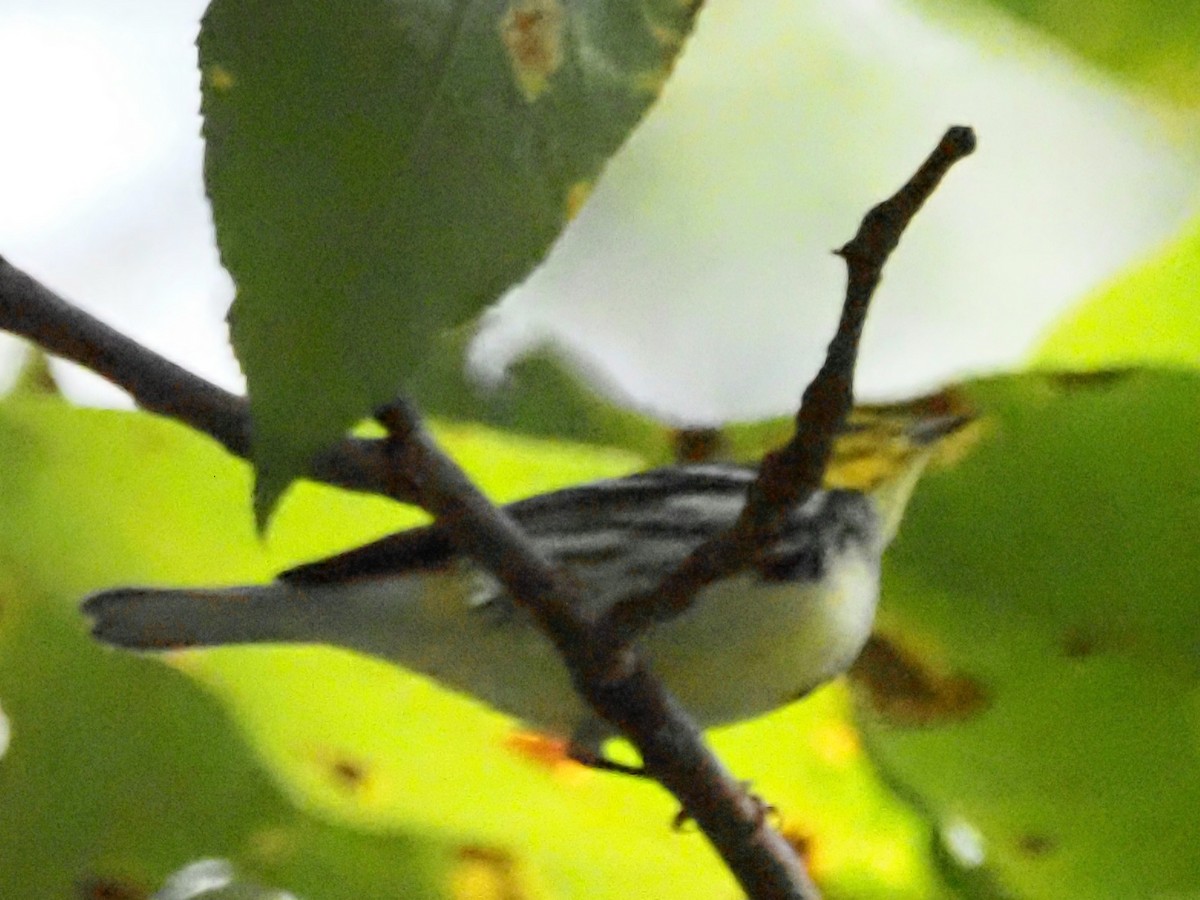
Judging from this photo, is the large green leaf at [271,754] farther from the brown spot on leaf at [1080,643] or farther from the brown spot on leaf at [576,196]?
the brown spot on leaf at [576,196]

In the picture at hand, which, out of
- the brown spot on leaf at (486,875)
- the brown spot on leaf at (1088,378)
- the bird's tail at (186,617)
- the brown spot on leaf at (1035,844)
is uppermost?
the brown spot on leaf at (1088,378)

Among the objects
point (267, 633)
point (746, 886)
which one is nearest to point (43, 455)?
point (267, 633)

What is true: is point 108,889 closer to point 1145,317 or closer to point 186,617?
point 186,617

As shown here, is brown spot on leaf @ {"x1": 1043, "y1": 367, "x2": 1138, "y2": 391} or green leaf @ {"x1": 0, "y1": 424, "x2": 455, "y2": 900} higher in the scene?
brown spot on leaf @ {"x1": 1043, "y1": 367, "x2": 1138, "y2": 391}

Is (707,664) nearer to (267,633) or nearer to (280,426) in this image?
(267,633)

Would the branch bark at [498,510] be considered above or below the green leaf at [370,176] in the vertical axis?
below

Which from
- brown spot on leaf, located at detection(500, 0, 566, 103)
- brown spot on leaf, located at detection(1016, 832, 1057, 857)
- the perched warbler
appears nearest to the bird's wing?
the perched warbler

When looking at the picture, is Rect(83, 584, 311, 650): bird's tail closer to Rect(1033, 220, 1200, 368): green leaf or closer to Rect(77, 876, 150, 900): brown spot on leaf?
Rect(77, 876, 150, 900): brown spot on leaf

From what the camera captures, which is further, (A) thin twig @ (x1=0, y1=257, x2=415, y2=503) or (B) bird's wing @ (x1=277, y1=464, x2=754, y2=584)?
(B) bird's wing @ (x1=277, y1=464, x2=754, y2=584)

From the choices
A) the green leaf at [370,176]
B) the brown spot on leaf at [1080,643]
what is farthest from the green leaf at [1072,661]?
the green leaf at [370,176]
